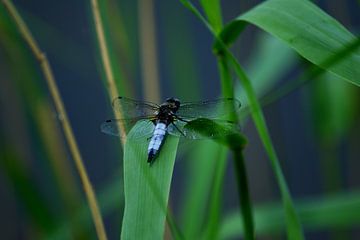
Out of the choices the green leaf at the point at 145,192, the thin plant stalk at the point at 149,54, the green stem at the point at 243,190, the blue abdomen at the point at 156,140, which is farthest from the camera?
the thin plant stalk at the point at 149,54

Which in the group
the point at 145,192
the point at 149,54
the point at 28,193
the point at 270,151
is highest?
the point at 149,54

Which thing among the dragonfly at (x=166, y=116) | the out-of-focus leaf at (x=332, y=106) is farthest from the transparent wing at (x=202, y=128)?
the out-of-focus leaf at (x=332, y=106)

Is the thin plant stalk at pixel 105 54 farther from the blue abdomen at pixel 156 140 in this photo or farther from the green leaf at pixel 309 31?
the green leaf at pixel 309 31

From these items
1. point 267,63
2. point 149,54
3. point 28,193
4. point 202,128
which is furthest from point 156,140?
point 267,63

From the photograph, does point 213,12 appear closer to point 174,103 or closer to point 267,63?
point 174,103

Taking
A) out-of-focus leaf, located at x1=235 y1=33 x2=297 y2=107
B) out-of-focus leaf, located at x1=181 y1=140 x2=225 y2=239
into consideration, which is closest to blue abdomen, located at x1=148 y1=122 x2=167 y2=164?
out-of-focus leaf, located at x1=181 y1=140 x2=225 y2=239

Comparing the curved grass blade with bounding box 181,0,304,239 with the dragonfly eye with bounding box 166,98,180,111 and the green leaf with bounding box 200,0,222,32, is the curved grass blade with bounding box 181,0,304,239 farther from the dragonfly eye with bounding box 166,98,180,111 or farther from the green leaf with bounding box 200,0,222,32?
the dragonfly eye with bounding box 166,98,180,111
